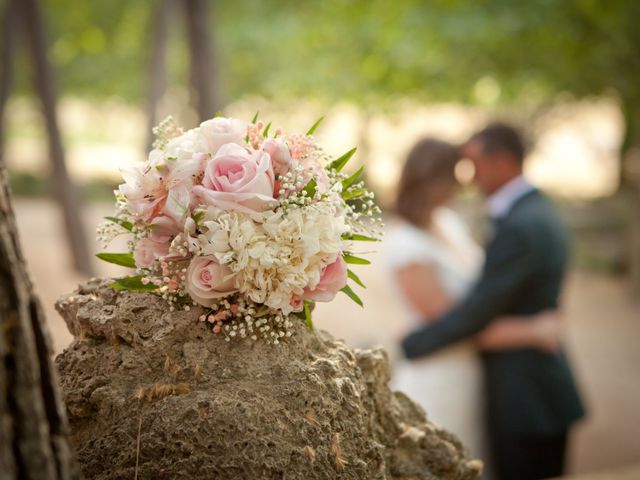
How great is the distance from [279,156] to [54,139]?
33.3 feet

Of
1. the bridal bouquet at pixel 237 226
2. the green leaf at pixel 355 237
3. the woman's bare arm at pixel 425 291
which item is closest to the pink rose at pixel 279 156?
the bridal bouquet at pixel 237 226

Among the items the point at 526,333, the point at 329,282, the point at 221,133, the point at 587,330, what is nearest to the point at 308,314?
the point at 329,282

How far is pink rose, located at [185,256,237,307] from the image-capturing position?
175 cm

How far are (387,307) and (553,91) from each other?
4.49 m

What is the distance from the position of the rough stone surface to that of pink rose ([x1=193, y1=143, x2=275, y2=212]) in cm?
31

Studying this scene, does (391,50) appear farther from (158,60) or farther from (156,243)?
(156,243)

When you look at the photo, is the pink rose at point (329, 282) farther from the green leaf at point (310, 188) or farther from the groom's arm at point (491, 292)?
the groom's arm at point (491, 292)

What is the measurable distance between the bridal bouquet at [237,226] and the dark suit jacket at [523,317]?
9.79 feet

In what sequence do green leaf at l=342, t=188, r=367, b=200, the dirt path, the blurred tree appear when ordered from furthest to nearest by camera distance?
the blurred tree < the dirt path < green leaf at l=342, t=188, r=367, b=200

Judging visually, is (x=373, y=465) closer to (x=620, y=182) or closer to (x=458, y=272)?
(x=458, y=272)

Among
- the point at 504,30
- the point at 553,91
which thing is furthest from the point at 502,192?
the point at 553,91

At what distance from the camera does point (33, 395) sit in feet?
4.31

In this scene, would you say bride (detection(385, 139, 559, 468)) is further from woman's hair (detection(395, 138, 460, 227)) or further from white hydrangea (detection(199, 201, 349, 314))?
white hydrangea (detection(199, 201, 349, 314))

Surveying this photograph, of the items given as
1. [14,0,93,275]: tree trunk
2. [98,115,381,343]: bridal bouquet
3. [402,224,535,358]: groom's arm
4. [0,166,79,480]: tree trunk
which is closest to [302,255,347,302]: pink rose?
[98,115,381,343]: bridal bouquet
